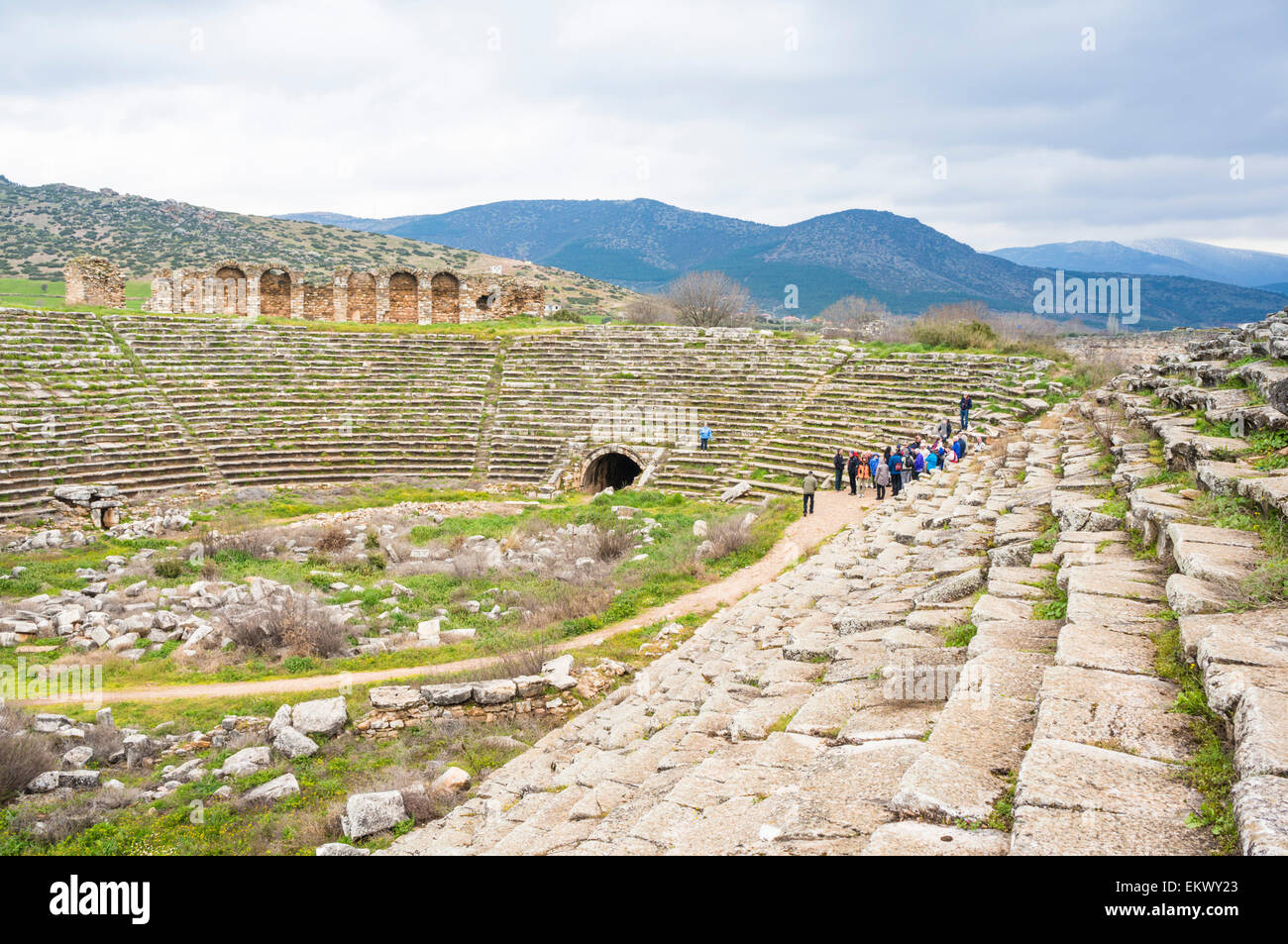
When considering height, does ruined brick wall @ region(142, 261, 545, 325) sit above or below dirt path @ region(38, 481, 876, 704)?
above

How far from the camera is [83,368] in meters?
24.1

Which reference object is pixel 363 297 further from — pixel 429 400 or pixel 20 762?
pixel 20 762

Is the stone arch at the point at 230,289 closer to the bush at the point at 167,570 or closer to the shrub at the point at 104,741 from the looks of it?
the bush at the point at 167,570

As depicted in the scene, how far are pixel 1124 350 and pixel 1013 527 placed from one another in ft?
102

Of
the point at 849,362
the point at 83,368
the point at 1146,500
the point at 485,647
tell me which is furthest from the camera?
the point at 849,362

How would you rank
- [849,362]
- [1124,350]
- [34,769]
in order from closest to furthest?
[34,769], [849,362], [1124,350]

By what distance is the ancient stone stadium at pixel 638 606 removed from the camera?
3.65 metres

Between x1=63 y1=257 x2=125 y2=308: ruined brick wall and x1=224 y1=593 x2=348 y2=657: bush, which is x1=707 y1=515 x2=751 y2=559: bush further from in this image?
x1=63 y1=257 x2=125 y2=308: ruined brick wall

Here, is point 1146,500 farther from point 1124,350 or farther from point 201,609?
point 1124,350

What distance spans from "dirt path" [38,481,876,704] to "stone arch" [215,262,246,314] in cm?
2635

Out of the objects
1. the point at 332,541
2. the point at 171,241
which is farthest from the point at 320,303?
the point at 171,241

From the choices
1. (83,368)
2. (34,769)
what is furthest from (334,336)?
(34,769)

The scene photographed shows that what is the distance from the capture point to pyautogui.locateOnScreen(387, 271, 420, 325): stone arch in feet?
115

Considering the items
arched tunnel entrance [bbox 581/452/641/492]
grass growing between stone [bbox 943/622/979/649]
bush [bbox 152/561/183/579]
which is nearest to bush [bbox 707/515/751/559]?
arched tunnel entrance [bbox 581/452/641/492]
